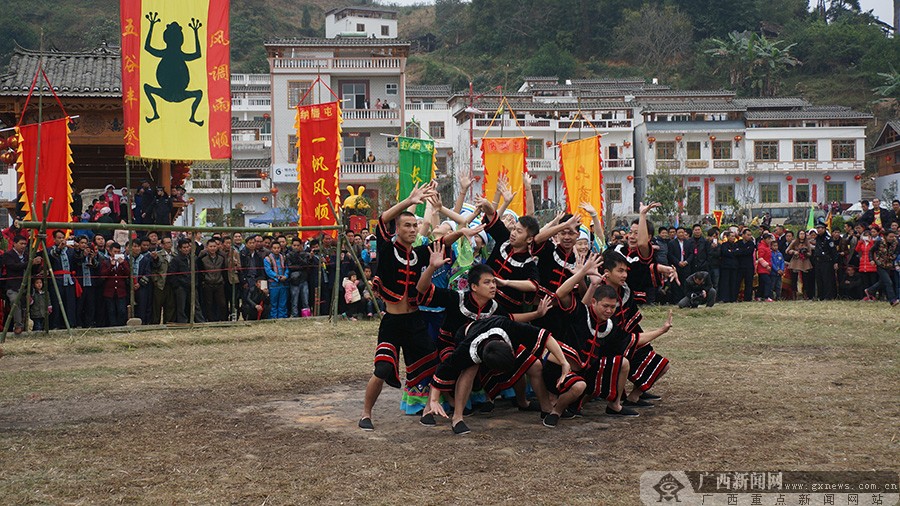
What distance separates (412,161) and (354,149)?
30.2 metres

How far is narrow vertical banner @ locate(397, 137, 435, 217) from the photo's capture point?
19047 millimetres

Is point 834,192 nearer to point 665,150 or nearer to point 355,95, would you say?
point 665,150

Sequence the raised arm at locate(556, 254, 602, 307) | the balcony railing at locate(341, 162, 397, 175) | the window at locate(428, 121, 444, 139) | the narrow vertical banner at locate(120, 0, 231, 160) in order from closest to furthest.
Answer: the raised arm at locate(556, 254, 602, 307) < the narrow vertical banner at locate(120, 0, 231, 160) < the balcony railing at locate(341, 162, 397, 175) < the window at locate(428, 121, 444, 139)

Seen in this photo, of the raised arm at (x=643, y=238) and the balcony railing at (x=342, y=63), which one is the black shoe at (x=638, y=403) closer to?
the raised arm at (x=643, y=238)

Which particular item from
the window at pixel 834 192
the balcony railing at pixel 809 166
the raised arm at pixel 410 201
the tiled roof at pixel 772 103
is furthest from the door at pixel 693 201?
the raised arm at pixel 410 201

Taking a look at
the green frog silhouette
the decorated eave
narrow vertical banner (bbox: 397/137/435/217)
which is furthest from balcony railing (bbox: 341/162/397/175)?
the green frog silhouette

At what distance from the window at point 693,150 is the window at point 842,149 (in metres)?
8.03

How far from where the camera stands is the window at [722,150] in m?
55.4

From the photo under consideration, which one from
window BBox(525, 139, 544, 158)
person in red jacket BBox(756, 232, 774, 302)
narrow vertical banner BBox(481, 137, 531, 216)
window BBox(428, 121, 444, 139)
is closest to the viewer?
person in red jacket BBox(756, 232, 774, 302)

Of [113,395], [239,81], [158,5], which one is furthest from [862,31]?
[113,395]

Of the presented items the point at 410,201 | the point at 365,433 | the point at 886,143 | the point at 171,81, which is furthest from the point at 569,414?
the point at 886,143

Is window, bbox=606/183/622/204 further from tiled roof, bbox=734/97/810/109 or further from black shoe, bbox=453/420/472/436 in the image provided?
black shoe, bbox=453/420/472/436

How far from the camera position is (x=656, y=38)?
76375 millimetres

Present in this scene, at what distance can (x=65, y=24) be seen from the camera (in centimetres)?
7812
